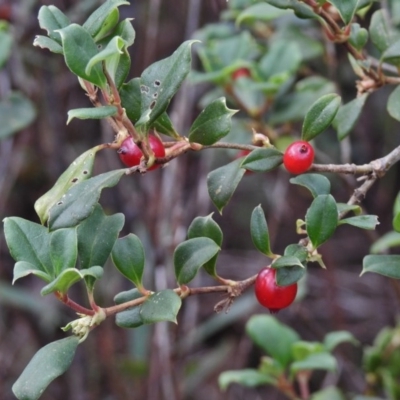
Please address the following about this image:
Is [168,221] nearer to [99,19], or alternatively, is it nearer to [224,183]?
[224,183]

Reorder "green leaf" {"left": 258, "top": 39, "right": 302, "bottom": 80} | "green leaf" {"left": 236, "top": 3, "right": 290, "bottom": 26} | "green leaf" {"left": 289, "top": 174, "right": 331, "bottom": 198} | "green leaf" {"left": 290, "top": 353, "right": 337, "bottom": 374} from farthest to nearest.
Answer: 1. "green leaf" {"left": 258, "top": 39, "right": 302, "bottom": 80}
2. "green leaf" {"left": 236, "top": 3, "right": 290, "bottom": 26}
3. "green leaf" {"left": 290, "top": 353, "right": 337, "bottom": 374}
4. "green leaf" {"left": 289, "top": 174, "right": 331, "bottom": 198}


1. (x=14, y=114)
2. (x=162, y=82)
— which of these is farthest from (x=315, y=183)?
(x=14, y=114)

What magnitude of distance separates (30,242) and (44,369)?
0.17 meters

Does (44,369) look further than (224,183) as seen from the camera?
No

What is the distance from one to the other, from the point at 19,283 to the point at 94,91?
230cm

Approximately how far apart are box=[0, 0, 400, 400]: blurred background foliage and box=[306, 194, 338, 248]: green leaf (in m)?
0.78

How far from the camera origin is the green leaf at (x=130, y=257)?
3.15ft

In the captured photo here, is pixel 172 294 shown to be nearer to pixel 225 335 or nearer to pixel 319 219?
pixel 319 219

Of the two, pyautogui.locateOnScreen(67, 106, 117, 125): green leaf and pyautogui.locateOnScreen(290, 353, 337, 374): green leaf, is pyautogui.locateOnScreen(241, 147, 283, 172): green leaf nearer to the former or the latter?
pyautogui.locateOnScreen(67, 106, 117, 125): green leaf

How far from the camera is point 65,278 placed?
819 mm

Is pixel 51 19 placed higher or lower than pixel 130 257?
higher

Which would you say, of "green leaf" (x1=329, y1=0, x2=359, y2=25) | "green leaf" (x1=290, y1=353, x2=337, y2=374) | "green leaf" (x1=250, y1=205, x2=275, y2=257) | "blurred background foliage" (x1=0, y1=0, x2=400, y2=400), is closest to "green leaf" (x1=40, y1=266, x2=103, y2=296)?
"green leaf" (x1=250, y1=205, x2=275, y2=257)

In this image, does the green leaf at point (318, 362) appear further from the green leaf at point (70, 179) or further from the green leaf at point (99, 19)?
the green leaf at point (99, 19)

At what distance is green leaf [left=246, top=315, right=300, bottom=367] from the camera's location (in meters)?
1.51
